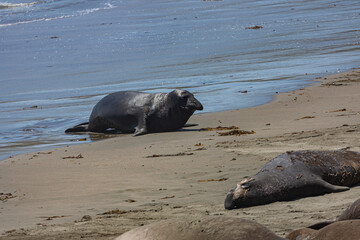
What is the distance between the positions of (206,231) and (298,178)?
2.97 m

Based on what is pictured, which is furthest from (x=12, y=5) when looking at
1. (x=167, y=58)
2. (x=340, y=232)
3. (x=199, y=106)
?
(x=340, y=232)

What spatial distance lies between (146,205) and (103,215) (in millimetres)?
428

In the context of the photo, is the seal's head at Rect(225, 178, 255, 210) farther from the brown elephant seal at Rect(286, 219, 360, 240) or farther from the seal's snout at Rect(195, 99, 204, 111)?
the seal's snout at Rect(195, 99, 204, 111)

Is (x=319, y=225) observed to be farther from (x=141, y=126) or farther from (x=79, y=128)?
(x=79, y=128)

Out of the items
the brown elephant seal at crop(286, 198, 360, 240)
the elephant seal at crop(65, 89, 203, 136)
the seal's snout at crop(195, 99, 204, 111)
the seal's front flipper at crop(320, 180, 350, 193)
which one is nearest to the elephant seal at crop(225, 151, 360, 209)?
the seal's front flipper at crop(320, 180, 350, 193)

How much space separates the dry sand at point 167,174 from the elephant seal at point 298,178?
0.13 metres

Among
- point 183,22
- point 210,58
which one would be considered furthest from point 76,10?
point 210,58

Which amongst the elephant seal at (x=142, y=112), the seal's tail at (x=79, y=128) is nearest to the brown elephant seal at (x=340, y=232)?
the elephant seal at (x=142, y=112)

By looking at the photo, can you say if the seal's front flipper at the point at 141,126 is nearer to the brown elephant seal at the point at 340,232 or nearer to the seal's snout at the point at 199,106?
the seal's snout at the point at 199,106

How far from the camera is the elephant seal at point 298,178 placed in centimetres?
559

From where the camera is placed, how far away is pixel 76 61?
68.7 ft

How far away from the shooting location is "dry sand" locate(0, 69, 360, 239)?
5254mm

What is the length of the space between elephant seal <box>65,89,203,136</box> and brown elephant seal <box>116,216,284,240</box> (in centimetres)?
785

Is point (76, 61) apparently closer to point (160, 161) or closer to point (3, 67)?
point (3, 67)
